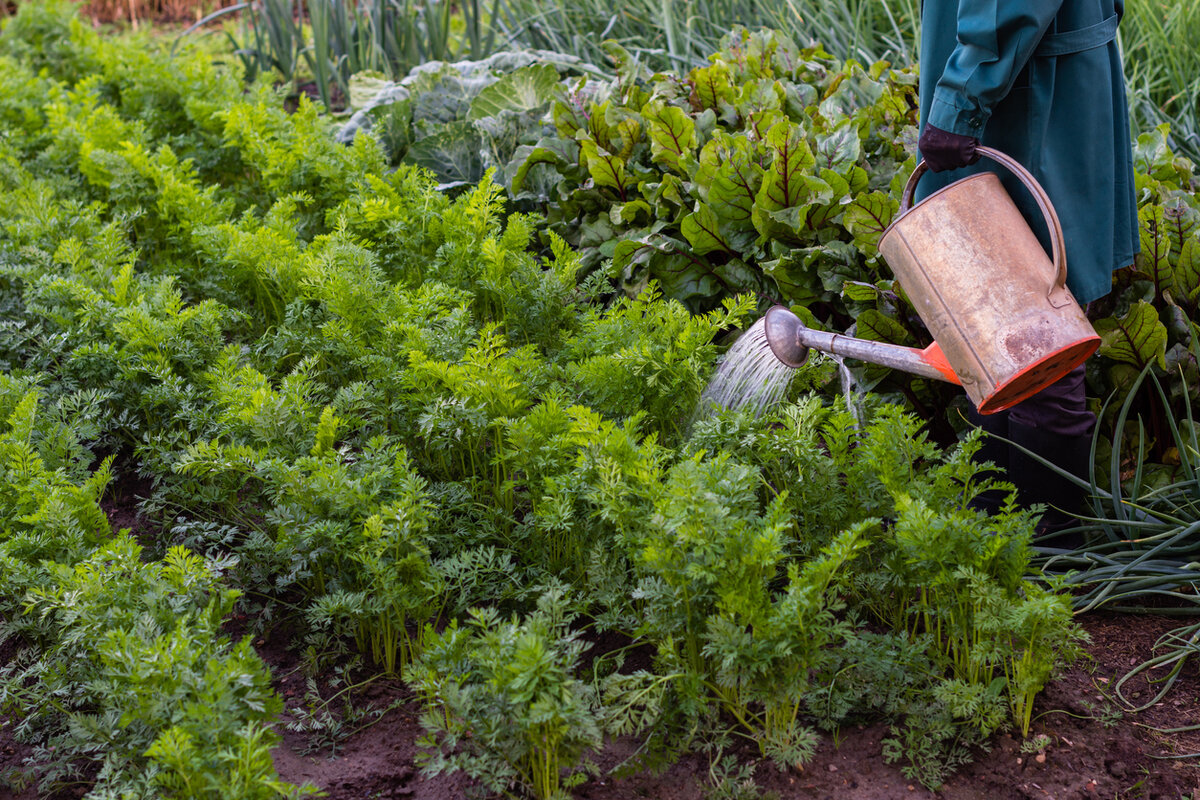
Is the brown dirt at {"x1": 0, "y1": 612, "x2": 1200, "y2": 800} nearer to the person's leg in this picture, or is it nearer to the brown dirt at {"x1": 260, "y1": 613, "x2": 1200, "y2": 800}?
the brown dirt at {"x1": 260, "y1": 613, "x2": 1200, "y2": 800}

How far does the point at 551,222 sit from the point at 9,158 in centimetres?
263

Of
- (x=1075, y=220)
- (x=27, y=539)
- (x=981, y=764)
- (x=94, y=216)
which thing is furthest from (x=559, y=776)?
(x=94, y=216)

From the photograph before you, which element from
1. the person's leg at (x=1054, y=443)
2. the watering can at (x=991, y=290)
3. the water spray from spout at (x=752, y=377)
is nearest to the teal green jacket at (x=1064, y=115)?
the watering can at (x=991, y=290)

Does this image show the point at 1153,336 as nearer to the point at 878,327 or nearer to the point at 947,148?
the point at 878,327

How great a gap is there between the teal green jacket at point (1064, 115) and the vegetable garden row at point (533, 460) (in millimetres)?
264

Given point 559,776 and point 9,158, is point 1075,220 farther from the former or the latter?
point 9,158

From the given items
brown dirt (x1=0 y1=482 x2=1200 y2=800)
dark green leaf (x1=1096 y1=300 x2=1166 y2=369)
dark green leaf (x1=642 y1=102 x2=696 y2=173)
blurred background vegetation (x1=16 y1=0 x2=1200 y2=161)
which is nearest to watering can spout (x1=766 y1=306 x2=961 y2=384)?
dark green leaf (x1=1096 y1=300 x2=1166 y2=369)

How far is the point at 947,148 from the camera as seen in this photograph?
7.16ft

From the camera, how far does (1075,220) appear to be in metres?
2.31

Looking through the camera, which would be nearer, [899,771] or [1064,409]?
[899,771]

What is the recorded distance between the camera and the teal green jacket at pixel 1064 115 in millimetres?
2156

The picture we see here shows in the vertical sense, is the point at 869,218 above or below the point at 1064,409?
above

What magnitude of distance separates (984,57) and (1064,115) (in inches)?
13.3

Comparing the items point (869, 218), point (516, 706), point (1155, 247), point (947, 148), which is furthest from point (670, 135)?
point (516, 706)
